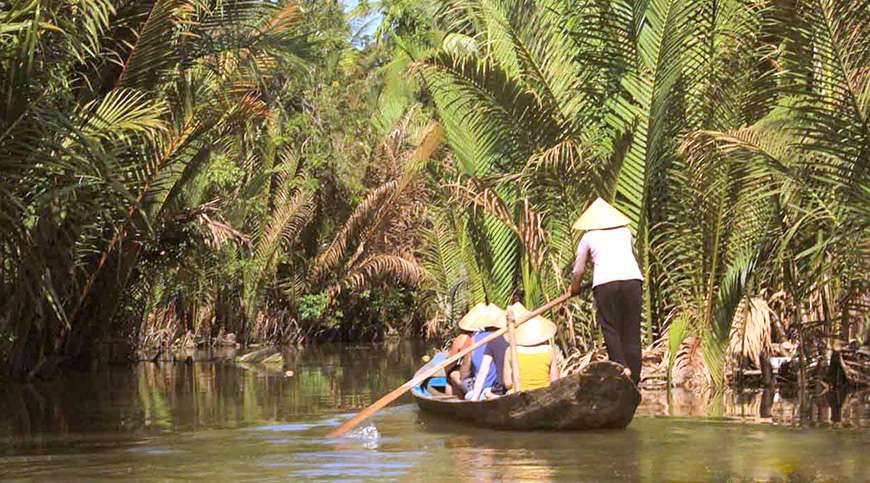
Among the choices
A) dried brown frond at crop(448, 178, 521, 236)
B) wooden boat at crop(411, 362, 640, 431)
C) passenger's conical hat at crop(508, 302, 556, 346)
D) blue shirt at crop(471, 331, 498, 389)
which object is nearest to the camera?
wooden boat at crop(411, 362, 640, 431)

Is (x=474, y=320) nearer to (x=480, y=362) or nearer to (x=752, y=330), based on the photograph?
(x=480, y=362)

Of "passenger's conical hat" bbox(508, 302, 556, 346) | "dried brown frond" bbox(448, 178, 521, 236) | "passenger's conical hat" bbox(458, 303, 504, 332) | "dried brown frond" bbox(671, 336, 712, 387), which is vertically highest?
"dried brown frond" bbox(448, 178, 521, 236)

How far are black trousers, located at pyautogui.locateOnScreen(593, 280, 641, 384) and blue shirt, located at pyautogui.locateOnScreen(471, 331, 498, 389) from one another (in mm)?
1523

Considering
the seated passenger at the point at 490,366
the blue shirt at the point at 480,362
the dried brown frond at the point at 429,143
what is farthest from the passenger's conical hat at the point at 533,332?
the dried brown frond at the point at 429,143

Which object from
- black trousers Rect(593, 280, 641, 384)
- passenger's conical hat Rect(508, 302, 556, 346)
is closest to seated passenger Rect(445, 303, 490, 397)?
passenger's conical hat Rect(508, 302, 556, 346)

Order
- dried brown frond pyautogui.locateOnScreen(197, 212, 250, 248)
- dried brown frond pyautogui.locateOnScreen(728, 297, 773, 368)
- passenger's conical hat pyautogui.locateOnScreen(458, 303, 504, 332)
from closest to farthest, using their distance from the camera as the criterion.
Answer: passenger's conical hat pyautogui.locateOnScreen(458, 303, 504, 332) < dried brown frond pyautogui.locateOnScreen(728, 297, 773, 368) < dried brown frond pyautogui.locateOnScreen(197, 212, 250, 248)

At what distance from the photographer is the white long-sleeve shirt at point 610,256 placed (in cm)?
1192

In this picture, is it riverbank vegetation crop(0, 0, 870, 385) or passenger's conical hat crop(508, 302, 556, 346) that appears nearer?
passenger's conical hat crop(508, 302, 556, 346)

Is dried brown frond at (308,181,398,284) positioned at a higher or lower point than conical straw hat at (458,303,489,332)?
higher

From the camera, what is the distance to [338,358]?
2733 cm

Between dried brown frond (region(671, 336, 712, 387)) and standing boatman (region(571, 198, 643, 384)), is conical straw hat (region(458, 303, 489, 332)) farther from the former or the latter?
dried brown frond (region(671, 336, 712, 387))

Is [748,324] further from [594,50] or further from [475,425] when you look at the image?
[475,425]

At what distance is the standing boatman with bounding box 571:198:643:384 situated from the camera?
465 inches

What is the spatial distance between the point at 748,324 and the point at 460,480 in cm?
778
